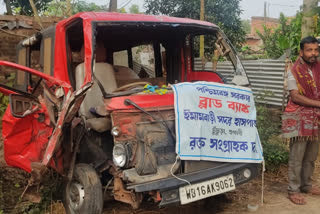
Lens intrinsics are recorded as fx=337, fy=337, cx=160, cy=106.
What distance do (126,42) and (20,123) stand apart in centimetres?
183

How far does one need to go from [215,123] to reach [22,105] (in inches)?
81.9

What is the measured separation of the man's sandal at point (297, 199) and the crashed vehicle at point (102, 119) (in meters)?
0.93

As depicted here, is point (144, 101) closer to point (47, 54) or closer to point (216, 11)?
point (47, 54)

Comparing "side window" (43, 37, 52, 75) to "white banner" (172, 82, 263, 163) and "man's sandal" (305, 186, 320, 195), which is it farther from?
"man's sandal" (305, 186, 320, 195)

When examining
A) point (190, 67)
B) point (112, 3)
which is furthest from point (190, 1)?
point (190, 67)

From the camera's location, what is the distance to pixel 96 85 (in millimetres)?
3943

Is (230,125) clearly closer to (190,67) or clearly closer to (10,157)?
(190,67)

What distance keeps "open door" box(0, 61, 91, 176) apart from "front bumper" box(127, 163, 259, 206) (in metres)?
1.08

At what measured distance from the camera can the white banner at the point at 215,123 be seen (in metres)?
3.18

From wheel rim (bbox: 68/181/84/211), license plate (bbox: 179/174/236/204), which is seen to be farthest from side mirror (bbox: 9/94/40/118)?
license plate (bbox: 179/174/236/204)

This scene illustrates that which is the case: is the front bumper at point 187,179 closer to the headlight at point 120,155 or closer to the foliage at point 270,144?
the headlight at point 120,155

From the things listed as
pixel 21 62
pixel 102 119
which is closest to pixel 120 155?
pixel 102 119

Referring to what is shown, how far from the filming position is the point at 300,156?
13.7 ft

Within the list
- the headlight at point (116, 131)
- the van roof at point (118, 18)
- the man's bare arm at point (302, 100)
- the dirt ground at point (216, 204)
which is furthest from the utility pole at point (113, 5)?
the headlight at point (116, 131)
